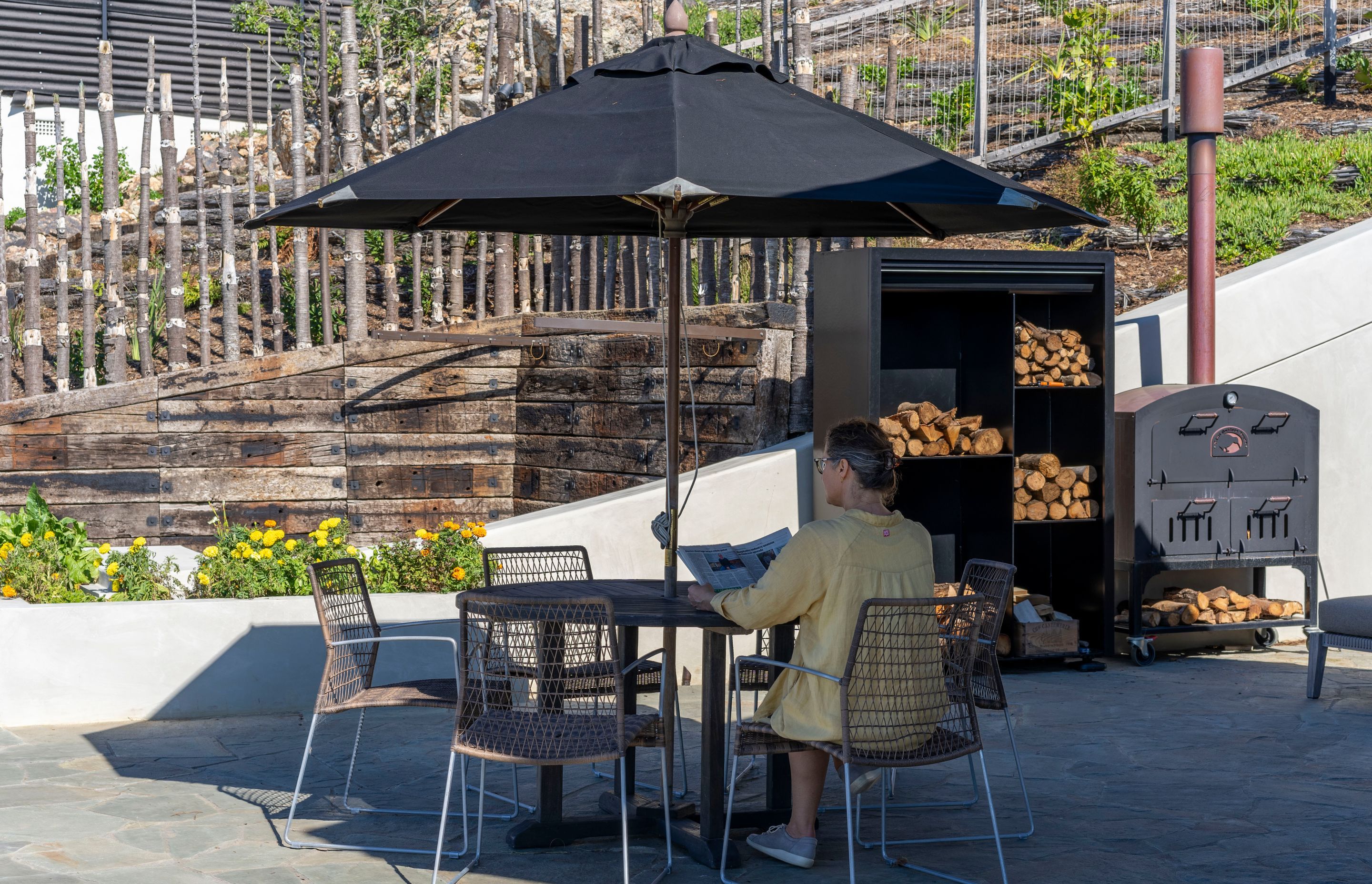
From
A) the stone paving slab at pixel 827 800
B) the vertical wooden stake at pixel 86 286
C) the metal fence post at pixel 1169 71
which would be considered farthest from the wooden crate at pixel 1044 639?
the metal fence post at pixel 1169 71

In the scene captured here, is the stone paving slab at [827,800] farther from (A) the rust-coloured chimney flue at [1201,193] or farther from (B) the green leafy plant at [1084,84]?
(B) the green leafy plant at [1084,84]

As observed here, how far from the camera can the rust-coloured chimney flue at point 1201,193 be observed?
7.42m

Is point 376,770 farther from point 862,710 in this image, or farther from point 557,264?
point 557,264

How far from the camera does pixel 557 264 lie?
9547 mm

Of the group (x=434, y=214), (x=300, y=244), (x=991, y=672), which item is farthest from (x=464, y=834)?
(x=300, y=244)

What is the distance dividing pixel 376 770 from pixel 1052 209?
11.0ft

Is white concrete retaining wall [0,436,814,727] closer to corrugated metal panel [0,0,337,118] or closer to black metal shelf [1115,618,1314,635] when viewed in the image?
black metal shelf [1115,618,1314,635]

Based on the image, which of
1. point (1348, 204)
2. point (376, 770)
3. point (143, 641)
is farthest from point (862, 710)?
point (1348, 204)

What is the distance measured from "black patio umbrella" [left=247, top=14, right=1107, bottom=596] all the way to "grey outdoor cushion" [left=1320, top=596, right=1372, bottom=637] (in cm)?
281

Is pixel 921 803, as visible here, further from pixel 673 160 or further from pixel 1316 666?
pixel 1316 666

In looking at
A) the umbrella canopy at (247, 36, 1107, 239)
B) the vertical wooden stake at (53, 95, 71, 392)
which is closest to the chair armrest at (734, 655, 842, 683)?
the umbrella canopy at (247, 36, 1107, 239)

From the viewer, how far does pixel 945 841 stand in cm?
433

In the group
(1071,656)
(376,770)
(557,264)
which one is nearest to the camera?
(376,770)

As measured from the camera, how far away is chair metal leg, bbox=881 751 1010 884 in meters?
3.79
